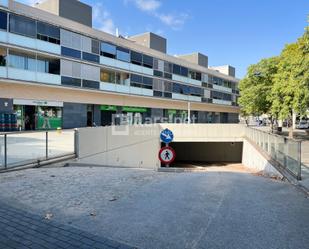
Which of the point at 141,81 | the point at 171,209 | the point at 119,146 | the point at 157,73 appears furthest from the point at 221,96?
the point at 171,209

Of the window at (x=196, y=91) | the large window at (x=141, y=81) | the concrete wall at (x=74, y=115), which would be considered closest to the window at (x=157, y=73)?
the large window at (x=141, y=81)

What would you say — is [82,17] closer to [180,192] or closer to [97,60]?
[97,60]

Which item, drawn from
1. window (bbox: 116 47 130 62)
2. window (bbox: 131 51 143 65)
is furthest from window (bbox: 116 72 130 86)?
window (bbox: 131 51 143 65)

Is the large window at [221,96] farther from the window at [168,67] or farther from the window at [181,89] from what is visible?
the window at [168,67]

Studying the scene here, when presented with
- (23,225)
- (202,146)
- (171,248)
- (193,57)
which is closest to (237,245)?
(171,248)

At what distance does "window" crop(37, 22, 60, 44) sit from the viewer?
77.1ft

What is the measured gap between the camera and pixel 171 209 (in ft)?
16.0

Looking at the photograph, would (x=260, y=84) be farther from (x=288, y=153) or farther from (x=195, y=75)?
(x=288, y=153)

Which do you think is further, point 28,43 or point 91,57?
point 91,57

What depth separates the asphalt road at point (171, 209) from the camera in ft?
12.3

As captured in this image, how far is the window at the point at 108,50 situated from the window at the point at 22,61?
27.3 ft

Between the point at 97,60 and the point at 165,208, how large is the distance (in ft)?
86.6

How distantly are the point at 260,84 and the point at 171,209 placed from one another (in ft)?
98.4

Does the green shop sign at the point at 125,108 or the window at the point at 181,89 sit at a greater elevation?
the window at the point at 181,89
